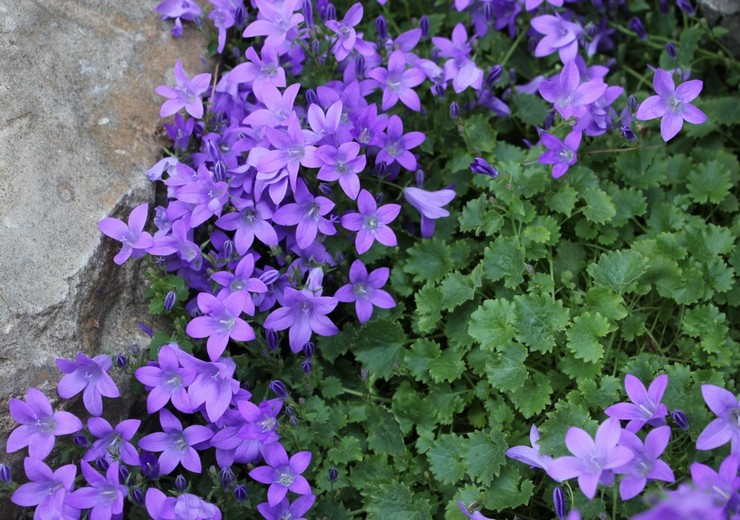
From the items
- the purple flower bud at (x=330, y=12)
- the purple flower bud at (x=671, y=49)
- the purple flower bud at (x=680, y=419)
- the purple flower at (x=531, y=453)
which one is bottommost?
the purple flower at (x=531, y=453)

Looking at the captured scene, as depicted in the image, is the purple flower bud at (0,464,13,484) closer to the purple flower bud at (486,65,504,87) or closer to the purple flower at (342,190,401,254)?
the purple flower at (342,190,401,254)

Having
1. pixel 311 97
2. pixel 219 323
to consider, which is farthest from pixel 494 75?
pixel 219 323

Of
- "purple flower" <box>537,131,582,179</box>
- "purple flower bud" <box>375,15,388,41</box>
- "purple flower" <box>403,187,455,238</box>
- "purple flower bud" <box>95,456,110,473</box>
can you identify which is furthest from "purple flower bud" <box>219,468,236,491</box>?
"purple flower bud" <box>375,15,388,41</box>

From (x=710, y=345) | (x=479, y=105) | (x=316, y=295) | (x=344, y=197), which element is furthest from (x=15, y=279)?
(x=710, y=345)

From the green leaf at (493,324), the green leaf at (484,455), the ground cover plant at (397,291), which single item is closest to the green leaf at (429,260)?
the ground cover plant at (397,291)

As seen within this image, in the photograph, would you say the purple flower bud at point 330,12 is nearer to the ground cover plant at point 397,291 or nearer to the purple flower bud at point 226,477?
the ground cover plant at point 397,291

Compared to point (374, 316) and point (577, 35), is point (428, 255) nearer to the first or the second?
point (374, 316)
